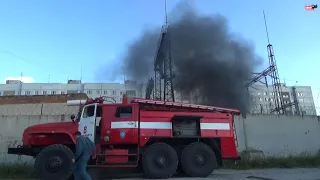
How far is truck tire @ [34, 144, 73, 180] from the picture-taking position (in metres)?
8.94

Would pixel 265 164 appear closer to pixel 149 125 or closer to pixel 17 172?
pixel 149 125

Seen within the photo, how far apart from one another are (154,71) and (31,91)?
170 ft

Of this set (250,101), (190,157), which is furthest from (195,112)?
(250,101)

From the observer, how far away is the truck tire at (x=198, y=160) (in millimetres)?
10086

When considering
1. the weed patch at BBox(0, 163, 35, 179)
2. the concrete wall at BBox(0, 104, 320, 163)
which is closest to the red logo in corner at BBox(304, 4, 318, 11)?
the concrete wall at BBox(0, 104, 320, 163)

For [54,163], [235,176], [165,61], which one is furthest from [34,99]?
[235,176]

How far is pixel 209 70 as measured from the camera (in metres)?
24.4

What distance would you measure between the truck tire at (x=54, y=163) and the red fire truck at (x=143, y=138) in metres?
0.03

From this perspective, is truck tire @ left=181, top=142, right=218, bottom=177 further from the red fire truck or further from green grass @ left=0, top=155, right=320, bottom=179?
green grass @ left=0, top=155, right=320, bottom=179

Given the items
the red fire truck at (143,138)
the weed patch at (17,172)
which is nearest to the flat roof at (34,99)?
the weed patch at (17,172)

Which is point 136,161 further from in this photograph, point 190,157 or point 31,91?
point 31,91

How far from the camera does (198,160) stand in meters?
10.2

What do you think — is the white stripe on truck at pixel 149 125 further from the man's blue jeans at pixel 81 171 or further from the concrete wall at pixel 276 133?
the concrete wall at pixel 276 133

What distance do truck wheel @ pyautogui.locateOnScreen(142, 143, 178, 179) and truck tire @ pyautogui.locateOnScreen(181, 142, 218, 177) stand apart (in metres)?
0.44
